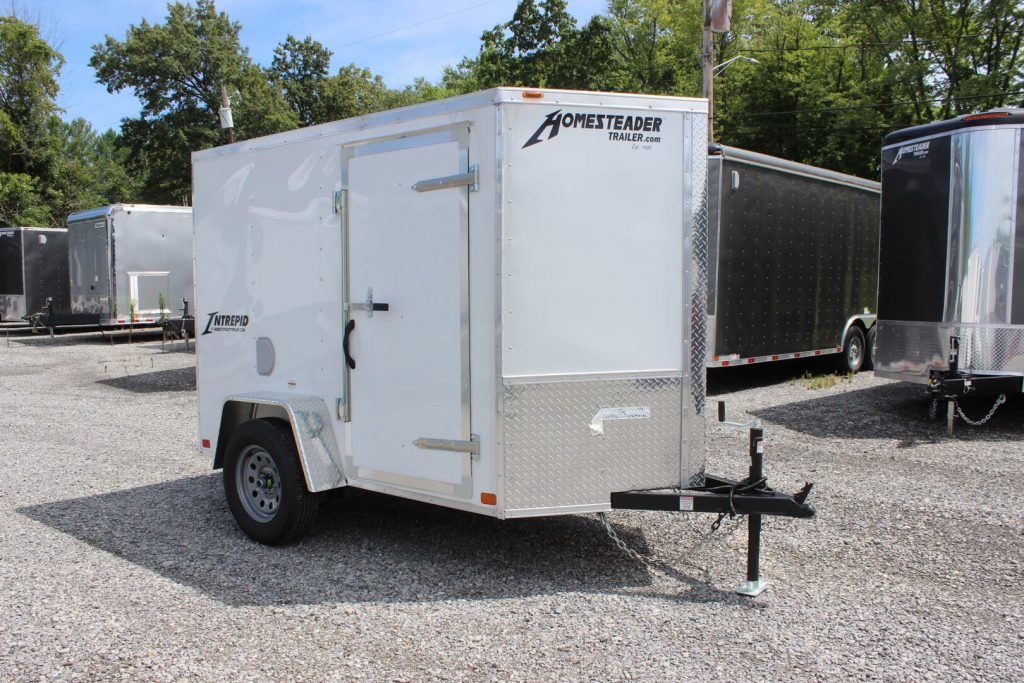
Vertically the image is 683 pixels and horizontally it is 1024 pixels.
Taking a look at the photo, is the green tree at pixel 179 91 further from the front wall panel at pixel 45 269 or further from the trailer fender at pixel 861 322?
the trailer fender at pixel 861 322

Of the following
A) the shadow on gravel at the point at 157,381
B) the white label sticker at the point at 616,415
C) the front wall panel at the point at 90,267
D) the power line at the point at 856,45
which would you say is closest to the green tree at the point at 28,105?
the front wall panel at the point at 90,267

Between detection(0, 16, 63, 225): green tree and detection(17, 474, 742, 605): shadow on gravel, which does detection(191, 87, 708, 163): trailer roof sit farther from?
detection(0, 16, 63, 225): green tree

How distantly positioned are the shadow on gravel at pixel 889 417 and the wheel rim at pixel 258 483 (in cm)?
580

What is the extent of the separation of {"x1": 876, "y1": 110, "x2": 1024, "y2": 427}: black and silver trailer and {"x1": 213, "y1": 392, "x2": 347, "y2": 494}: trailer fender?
6.13 metres

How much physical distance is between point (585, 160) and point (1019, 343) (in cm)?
598

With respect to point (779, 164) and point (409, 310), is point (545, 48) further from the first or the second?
point (409, 310)

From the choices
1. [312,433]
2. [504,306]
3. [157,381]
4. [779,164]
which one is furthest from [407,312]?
[157,381]

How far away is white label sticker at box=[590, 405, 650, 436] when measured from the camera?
14.9 ft

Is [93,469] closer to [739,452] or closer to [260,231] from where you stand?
[260,231]

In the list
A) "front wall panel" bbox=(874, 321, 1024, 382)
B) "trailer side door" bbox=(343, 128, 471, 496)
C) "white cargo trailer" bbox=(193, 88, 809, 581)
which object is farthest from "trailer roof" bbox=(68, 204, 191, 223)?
"front wall panel" bbox=(874, 321, 1024, 382)

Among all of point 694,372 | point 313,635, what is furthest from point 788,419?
point 313,635

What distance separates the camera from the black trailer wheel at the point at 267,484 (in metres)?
5.05

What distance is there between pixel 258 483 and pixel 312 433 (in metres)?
0.58

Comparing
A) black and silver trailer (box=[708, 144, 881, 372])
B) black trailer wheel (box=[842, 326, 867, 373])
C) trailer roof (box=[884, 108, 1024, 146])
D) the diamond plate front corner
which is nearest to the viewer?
the diamond plate front corner
